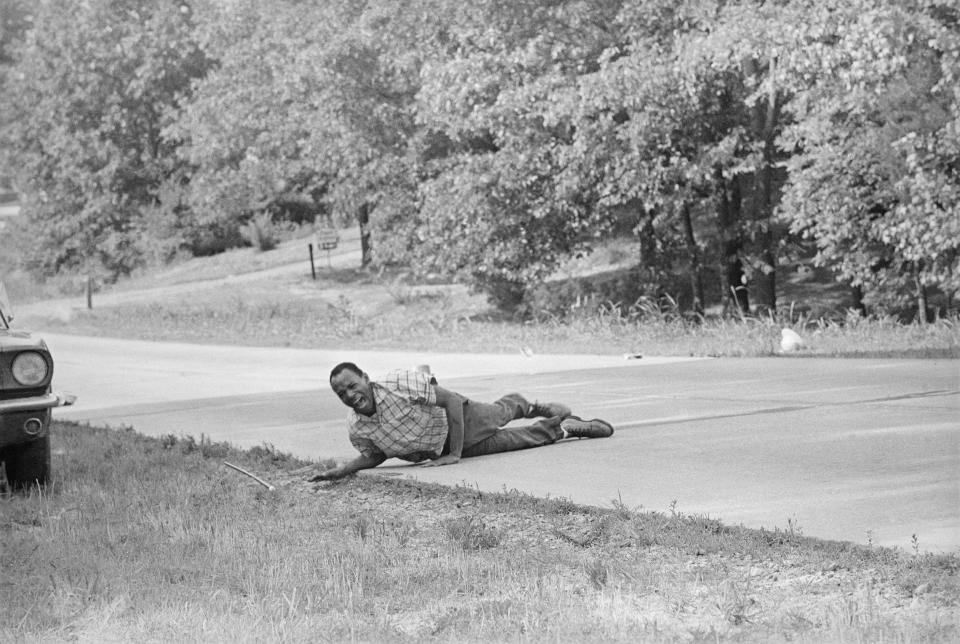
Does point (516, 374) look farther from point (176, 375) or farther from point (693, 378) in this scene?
point (176, 375)

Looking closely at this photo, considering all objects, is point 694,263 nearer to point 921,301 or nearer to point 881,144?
point 921,301

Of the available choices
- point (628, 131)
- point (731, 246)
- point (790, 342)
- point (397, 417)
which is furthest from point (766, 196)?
point (397, 417)

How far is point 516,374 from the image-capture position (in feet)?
58.7

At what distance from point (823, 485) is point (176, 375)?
14.3m

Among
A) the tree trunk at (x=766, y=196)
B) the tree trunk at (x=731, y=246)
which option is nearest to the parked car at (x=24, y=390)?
the tree trunk at (x=766, y=196)

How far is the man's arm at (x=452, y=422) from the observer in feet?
33.0

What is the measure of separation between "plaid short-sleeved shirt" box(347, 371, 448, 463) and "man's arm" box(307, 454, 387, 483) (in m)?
0.10

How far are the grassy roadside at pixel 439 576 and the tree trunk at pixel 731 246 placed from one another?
59.0 feet

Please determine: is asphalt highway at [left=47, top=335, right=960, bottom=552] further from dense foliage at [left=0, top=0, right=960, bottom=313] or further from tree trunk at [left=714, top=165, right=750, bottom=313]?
tree trunk at [left=714, top=165, right=750, bottom=313]

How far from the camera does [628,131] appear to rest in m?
23.6

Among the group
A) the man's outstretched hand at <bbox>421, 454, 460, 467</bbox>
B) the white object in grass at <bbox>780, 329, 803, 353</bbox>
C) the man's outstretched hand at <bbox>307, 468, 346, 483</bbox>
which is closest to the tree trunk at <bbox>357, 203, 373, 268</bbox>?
the white object in grass at <bbox>780, 329, 803, 353</bbox>

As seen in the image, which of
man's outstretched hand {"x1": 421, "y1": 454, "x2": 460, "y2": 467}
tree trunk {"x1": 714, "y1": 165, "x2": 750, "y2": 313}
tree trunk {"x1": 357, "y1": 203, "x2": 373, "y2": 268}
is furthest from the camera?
tree trunk {"x1": 357, "y1": 203, "x2": 373, "y2": 268}

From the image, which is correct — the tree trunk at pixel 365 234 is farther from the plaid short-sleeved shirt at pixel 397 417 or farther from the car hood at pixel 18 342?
the car hood at pixel 18 342

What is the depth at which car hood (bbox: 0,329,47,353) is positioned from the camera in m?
9.12
